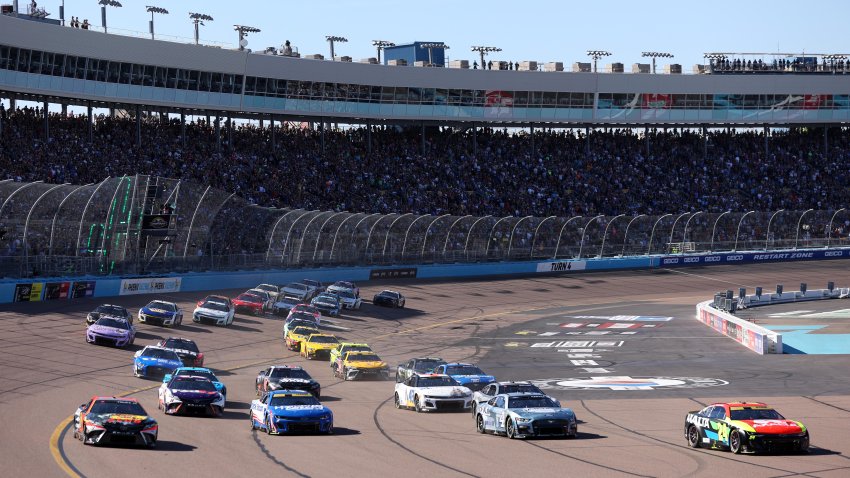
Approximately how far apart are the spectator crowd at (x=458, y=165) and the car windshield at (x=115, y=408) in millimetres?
42349

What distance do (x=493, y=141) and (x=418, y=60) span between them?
418 inches

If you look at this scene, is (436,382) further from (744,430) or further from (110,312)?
(110,312)

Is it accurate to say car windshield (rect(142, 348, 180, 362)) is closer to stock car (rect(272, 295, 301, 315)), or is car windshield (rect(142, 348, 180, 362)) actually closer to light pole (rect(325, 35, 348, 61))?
stock car (rect(272, 295, 301, 315))

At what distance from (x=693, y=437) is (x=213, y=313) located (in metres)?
26.5

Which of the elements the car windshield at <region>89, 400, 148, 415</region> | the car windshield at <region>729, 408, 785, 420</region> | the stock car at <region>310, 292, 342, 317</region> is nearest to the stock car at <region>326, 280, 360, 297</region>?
the stock car at <region>310, 292, 342, 317</region>

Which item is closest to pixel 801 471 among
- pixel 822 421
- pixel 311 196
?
pixel 822 421

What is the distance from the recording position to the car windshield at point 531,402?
81.8ft

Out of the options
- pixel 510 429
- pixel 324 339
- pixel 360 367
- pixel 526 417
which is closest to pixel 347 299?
pixel 324 339

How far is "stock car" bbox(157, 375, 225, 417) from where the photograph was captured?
2708 centimetres

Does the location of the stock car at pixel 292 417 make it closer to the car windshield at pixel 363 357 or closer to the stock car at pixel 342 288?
the car windshield at pixel 363 357

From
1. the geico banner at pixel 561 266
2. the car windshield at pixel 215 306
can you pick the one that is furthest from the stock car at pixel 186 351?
the geico banner at pixel 561 266

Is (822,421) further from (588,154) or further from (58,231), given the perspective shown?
(588,154)

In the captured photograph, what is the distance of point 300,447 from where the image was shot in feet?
75.2

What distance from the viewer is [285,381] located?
97.6ft
